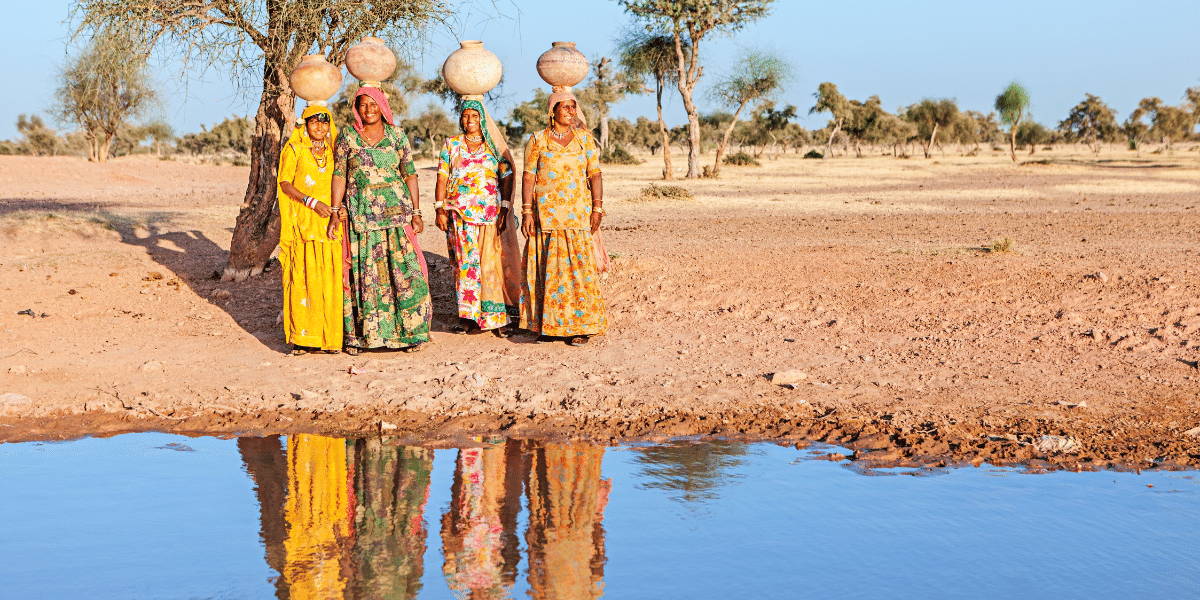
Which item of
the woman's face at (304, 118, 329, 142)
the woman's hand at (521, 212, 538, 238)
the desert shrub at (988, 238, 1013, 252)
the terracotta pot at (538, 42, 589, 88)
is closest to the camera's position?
the woman's face at (304, 118, 329, 142)

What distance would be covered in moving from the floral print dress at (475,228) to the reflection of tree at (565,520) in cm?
217

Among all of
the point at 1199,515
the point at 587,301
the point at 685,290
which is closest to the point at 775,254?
the point at 685,290

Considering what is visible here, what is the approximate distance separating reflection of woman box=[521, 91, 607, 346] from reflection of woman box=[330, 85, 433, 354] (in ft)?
2.21

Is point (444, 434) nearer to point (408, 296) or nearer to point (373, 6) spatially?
point (408, 296)

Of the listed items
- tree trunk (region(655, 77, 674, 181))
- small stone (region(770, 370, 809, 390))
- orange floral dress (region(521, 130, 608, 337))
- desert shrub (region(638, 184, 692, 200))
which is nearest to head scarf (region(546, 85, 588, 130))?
orange floral dress (region(521, 130, 608, 337))

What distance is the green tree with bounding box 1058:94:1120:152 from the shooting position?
6200 cm

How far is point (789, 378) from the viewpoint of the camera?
21.6 feet

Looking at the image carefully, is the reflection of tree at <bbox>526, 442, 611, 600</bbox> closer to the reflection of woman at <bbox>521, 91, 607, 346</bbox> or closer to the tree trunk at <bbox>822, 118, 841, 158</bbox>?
the reflection of woman at <bbox>521, 91, 607, 346</bbox>

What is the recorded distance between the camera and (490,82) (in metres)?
7.55

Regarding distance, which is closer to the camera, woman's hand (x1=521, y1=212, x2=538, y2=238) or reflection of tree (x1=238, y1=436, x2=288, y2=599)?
reflection of tree (x1=238, y1=436, x2=288, y2=599)

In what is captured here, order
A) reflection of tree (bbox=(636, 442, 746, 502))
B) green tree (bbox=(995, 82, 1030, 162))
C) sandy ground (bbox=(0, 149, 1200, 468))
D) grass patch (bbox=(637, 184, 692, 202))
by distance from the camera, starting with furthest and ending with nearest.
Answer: green tree (bbox=(995, 82, 1030, 162)) < grass patch (bbox=(637, 184, 692, 202)) < sandy ground (bbox=(0, 149, 1200, 468)) < reflection of tree (bbox=(636, 442, 746, 502))

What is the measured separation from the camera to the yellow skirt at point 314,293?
7.20 m

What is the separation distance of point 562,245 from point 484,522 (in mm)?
3094

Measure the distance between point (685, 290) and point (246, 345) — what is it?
3124 mm
